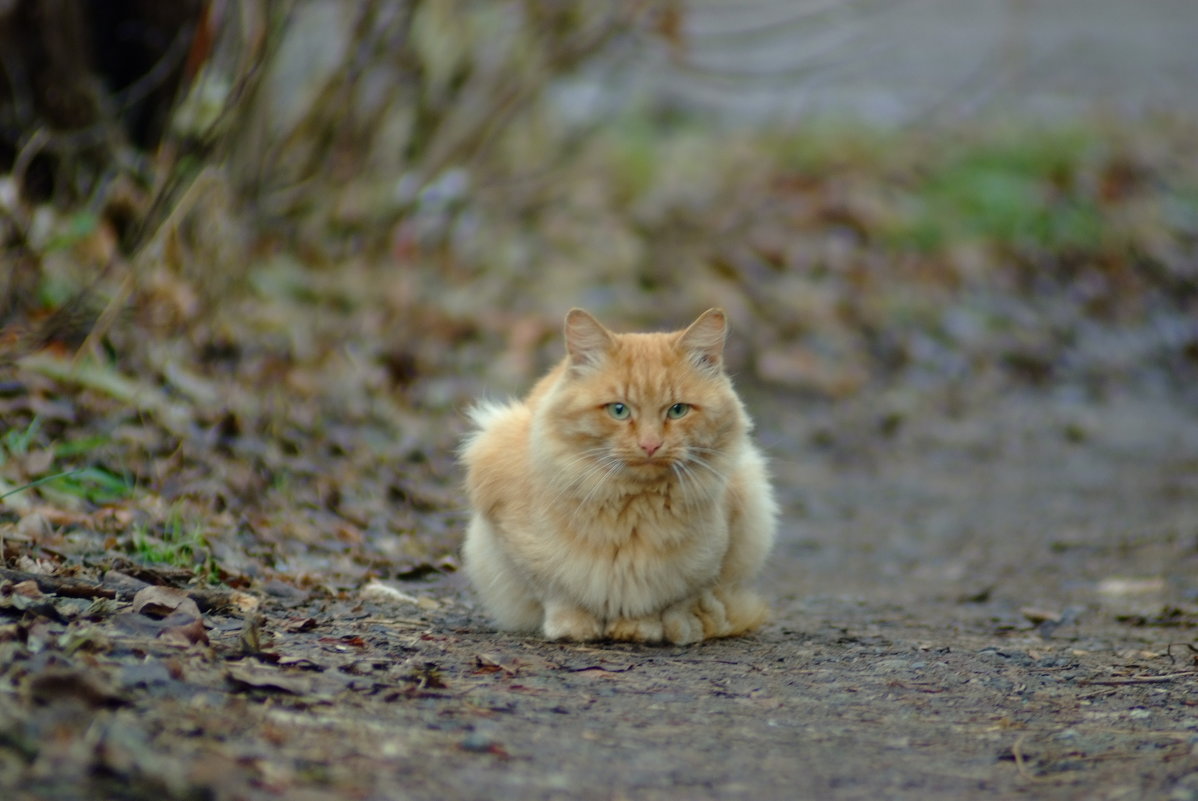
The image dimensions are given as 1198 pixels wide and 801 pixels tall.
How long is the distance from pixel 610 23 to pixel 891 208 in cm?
365

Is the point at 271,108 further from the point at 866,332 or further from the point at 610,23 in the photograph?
the point at 866,332

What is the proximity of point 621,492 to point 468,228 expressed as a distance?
5290mm

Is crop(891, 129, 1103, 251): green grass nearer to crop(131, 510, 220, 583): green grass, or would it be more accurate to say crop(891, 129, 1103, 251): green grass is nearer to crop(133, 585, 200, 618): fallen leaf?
crop(131, 510, 220, 583): green grass

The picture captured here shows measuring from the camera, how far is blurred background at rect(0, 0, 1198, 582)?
4.98 meters

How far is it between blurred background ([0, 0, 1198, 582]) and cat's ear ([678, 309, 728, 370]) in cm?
153

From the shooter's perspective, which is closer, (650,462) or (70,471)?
(650,462)

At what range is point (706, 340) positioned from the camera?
3936 millimetres

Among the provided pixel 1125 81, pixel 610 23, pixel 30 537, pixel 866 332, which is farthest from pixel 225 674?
pixel 1125 81

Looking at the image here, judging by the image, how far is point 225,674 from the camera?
2.81 m

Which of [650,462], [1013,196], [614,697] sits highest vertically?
[1013,196]

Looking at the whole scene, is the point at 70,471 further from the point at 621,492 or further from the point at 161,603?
the point at 621,492

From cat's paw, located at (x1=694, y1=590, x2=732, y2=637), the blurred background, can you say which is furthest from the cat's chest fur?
the blurred background

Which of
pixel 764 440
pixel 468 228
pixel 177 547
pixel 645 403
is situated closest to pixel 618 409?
pixel 645 403

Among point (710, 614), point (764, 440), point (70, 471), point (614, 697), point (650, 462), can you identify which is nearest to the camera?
point (614, 697)
